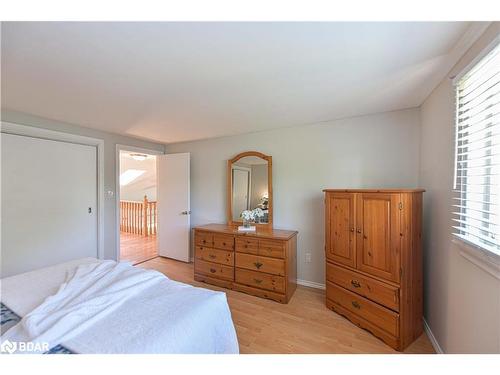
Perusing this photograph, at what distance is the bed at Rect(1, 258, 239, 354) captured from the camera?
97cm

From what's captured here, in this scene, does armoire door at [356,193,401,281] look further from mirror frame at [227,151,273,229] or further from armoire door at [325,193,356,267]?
mirror frame at [227,151,273,229]

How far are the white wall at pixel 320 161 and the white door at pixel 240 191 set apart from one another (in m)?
0.26

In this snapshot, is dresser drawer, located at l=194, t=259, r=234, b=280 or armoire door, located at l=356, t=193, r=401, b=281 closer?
armoire door, located at l=356, t=193, r=401, b=281

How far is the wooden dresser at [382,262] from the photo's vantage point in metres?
1.76

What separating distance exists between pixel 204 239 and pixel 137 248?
2.55 m

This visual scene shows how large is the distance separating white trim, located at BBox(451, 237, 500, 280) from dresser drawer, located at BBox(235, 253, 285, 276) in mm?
1566

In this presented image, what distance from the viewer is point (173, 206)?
12.8 feet

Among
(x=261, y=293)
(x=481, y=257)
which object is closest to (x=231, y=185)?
(x=261, y=293)

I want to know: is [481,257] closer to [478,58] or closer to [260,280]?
[478,58]

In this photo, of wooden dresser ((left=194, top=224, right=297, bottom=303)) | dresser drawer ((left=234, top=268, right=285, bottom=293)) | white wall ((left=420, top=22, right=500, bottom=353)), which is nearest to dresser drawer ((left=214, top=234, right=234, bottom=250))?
wooden dresser ((left=194, top=224, right=297, bottom=303))

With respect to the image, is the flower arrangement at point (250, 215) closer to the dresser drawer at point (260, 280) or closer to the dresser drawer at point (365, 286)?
the dresser drawer at point (260, 280)
